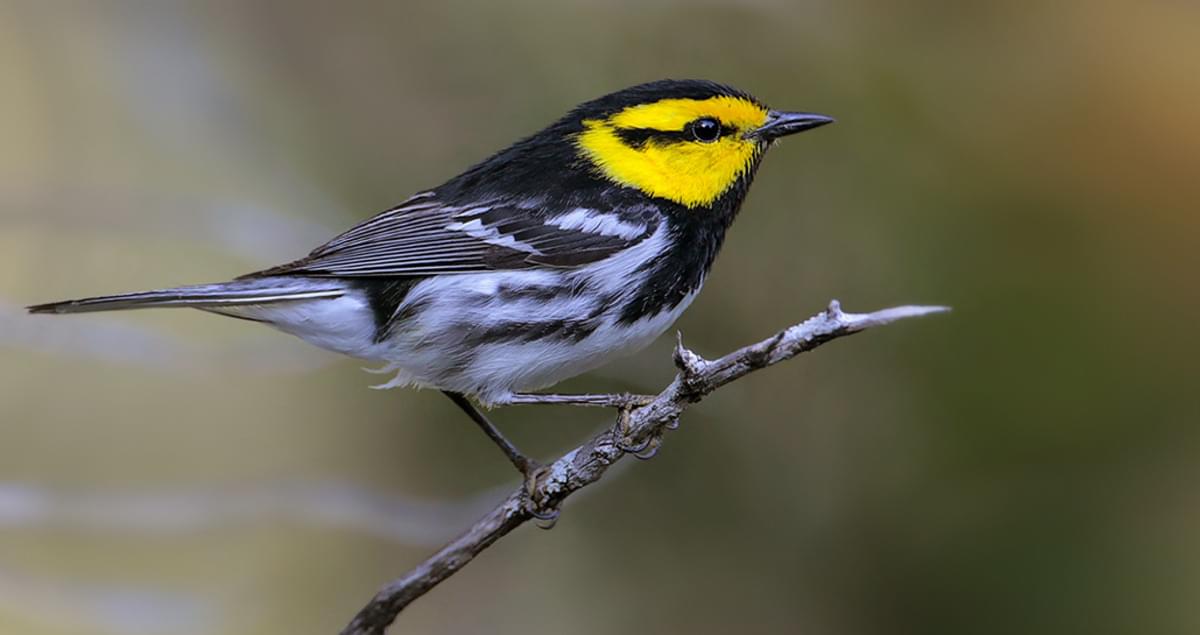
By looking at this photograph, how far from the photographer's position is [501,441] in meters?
3.17

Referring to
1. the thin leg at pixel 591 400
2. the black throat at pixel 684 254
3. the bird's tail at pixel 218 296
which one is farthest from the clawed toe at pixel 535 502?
the bird's tail at pixel 218 296

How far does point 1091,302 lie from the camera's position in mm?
3852

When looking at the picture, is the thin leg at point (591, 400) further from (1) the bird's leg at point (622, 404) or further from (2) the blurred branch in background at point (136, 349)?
(2) the blurred branch in background at point (136, 349)

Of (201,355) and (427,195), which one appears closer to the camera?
(427,195)

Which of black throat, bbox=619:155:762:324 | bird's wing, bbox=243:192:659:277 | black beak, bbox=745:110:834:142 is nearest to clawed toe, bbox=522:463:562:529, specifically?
black throat, bbox=619:155:762:324

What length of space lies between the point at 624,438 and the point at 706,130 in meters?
1.06

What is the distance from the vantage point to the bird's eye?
3.07 m

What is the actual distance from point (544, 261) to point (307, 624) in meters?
2.42

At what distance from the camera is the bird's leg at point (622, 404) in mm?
2324

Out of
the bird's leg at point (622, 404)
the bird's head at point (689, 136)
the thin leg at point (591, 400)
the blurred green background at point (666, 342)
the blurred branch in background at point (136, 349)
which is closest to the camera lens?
the bird's leg at point (622, 404)

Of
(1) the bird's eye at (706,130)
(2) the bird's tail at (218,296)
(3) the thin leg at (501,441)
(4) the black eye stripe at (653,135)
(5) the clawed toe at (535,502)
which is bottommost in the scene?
(5) the clawed toe at (535,502)

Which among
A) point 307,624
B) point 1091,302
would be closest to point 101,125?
point 307,624

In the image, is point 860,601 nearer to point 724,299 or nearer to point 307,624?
point 724,299

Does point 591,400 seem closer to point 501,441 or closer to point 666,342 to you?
point 501,441
